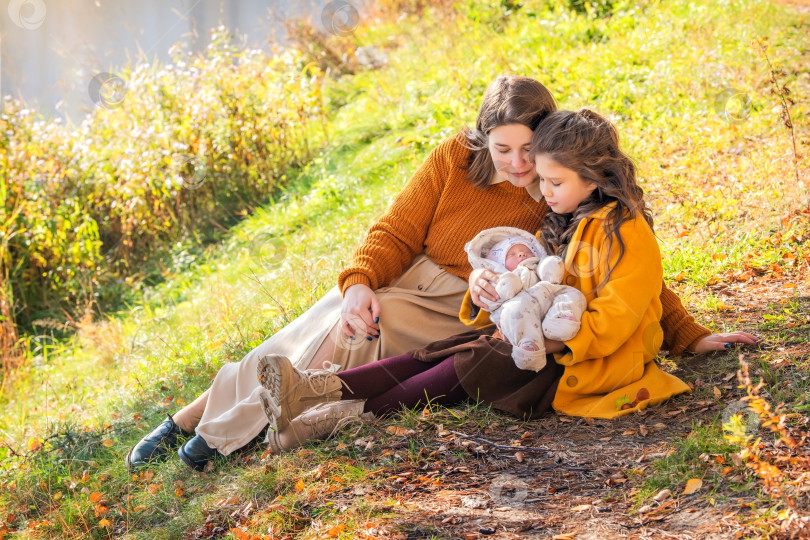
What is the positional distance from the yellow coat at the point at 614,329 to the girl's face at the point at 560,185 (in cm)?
11

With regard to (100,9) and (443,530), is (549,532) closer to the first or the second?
(443,530)

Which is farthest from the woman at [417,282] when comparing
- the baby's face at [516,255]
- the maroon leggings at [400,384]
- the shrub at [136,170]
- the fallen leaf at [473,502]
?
the shrub at [136,170]

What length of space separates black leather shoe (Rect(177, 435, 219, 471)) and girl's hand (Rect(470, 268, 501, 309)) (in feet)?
4.08

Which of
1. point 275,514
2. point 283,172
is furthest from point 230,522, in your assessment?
point 283,172

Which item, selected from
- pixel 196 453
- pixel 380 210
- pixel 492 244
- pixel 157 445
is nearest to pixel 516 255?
pixel 492 244

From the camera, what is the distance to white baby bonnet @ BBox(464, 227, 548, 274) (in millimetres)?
2967

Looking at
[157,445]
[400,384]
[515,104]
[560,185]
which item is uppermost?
[515,104]

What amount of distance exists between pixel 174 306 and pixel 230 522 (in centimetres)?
391

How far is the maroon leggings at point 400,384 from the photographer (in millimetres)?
2990

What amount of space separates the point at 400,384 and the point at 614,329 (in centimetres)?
88

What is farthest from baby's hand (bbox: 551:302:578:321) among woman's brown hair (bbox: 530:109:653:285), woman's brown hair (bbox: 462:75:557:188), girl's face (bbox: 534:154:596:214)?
woman's brown hair (bbox: 462:75:557:188)

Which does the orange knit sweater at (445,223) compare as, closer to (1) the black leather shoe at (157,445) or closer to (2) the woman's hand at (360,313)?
(2) the woman's hand at (360,313)

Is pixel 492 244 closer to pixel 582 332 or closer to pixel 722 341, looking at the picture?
pixel 582 332

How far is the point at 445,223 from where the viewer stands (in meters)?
3.33
